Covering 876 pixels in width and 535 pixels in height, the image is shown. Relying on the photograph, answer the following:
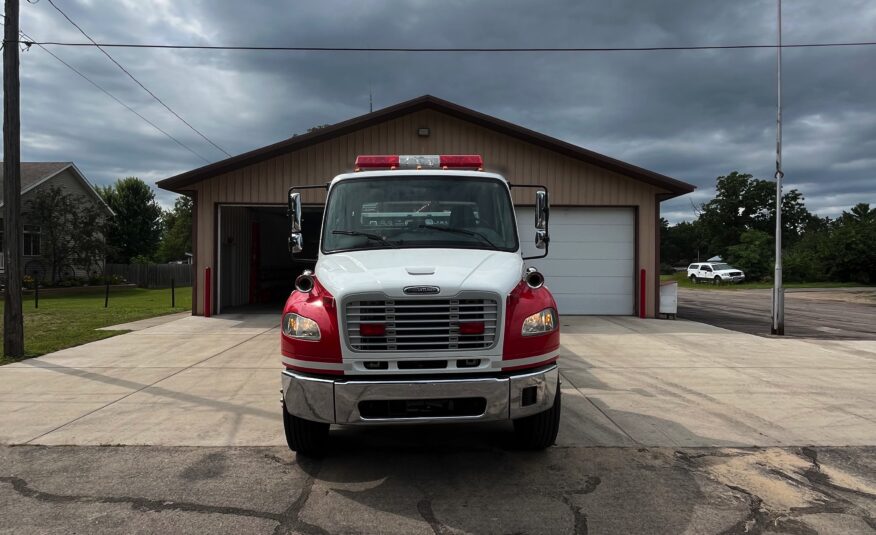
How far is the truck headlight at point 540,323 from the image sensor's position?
169 inches

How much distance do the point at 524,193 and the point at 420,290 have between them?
11506 mm

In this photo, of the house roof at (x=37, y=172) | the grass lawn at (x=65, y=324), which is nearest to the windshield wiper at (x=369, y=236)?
the grass lawn at (x=65, y=324)

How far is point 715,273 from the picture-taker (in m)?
44.8

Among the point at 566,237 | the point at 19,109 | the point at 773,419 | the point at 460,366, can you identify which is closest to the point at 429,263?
the point at 460,366

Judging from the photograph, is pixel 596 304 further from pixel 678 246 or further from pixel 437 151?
pixel 678 246

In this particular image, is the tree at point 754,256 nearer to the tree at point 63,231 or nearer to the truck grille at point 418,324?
the tree at point 63,231

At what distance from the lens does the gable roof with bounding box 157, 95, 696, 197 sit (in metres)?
14.8

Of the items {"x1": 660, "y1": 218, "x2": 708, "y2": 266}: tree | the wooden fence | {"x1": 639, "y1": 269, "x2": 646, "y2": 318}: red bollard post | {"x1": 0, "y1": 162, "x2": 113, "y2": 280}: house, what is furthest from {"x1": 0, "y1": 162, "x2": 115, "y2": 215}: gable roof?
{"x1": 660, "y1": 218, "x2": 708, "y2": 266}: tree

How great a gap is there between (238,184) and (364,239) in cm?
1124

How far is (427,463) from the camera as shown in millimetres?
4824

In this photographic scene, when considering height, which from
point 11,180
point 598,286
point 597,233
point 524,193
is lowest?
point 598,286

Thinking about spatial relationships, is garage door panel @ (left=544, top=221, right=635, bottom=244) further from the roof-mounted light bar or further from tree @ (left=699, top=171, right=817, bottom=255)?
tree @ (left=699, top=171, right=817, bottom=255)

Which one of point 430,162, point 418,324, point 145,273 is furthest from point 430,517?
point 145,273

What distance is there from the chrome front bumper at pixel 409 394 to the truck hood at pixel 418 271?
61 cm
